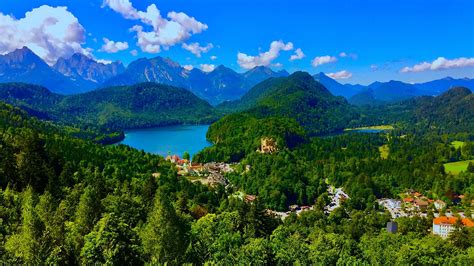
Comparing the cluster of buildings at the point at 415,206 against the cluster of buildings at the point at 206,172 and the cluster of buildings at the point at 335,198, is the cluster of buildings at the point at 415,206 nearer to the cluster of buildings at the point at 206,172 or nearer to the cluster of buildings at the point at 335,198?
the cluster of buildings at the point at 335,198

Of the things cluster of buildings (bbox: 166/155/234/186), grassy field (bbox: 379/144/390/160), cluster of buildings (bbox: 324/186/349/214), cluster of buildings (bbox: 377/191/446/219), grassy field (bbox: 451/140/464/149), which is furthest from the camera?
grassy field (bbox: 451/140/464/149)

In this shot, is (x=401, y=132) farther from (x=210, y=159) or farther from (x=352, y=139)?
(x=210, y=159)

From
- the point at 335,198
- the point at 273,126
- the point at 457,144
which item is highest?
the point at 273,126

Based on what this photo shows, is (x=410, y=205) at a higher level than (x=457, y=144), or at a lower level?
lower

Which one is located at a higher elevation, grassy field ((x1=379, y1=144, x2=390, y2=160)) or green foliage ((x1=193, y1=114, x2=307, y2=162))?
green foliage ((x1=193, y1=114, x2=307, y2=162))

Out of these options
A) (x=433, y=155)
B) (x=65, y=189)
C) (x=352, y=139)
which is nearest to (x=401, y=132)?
(x=352, y=139)

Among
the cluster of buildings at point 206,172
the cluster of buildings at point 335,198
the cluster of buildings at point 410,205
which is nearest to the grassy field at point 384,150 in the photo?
the cluster of buildings at point 335,198

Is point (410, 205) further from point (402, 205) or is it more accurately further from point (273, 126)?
point (273, 126)

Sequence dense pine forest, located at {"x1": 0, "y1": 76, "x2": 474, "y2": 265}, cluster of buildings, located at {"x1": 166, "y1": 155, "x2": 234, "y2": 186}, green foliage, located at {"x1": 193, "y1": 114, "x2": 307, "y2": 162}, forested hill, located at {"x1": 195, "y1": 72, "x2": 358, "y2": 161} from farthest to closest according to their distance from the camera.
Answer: forested hill, located at {"x1": 195, "y1": 72, "x2": 358, "y2": 161} < green foliage, located at {"x1": 193, "y1": 114, "x2": 307, "y2": 162} < cluster of buildings, located at {"x1": 166, "y1": 155, "x2": 234, "y2": 186} < dense pine forest, located at {"x1": 0, "y1": 76, "x2": 474, "y2": 265}

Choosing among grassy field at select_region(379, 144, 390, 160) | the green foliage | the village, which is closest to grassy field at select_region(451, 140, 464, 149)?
grassy field at select_region(379, 144, 390, 160)

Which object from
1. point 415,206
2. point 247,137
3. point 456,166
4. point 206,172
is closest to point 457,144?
point 456,166

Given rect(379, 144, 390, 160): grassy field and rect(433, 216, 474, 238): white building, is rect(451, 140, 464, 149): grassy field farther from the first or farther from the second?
rect(433, 216, 474, 238): white building
